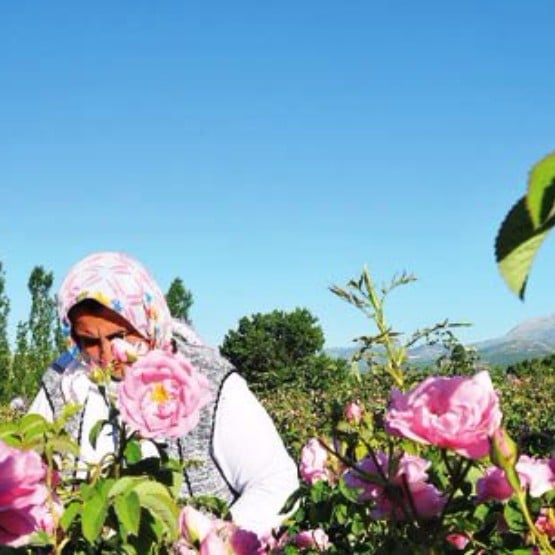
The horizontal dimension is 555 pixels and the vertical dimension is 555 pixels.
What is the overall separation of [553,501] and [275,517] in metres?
1.20

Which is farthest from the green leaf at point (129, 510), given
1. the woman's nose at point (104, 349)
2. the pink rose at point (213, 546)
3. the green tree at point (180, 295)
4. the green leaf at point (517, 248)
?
the green tree at point (180, 295)

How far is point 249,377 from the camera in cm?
3147

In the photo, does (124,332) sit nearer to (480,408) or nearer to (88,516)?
(88,516)

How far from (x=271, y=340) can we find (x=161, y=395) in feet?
112

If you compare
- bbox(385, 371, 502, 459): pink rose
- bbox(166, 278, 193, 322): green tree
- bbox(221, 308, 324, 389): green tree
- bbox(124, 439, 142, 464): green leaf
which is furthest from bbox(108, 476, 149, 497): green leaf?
bbox(166, 278, 193, 322): green tree

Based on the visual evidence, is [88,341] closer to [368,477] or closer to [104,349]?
[104,349]

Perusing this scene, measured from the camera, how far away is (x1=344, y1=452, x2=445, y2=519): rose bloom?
3.71 feet

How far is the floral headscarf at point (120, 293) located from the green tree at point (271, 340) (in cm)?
3188

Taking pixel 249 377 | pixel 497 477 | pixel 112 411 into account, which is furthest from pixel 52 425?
pixel 249 377

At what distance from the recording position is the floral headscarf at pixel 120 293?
2.63 metres

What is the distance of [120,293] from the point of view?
265cm

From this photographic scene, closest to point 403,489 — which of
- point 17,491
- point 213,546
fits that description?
point 213,546

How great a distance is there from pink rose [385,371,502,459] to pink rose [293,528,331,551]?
1.32 meters

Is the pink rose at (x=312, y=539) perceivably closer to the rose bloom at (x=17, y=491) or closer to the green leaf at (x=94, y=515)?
the green leaf at (x=94, y=515)
